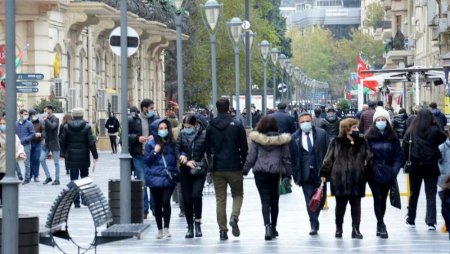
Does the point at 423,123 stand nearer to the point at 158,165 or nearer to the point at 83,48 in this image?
the point at 158,165

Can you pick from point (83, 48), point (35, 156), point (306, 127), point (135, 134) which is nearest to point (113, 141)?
point (83, 48)

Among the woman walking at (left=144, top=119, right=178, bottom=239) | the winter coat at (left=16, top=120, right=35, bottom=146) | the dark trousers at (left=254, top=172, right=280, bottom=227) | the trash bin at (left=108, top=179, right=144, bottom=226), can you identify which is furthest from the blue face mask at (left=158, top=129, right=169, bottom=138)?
the winter coat at (left=16, top=120, right=35, bottom=146)

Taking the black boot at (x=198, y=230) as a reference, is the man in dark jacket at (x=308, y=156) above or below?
above

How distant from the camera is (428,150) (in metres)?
20.6

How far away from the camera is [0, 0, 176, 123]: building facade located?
48.9 metres

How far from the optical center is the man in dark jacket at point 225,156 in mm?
19609

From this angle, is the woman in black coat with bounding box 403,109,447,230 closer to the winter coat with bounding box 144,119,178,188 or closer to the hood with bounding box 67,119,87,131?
the winter coat with bounding box 144,119,178,188

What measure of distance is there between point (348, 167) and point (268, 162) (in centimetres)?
104

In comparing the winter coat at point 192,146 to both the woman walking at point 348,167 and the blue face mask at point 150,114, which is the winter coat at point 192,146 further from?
the blue face mask at point 150,114

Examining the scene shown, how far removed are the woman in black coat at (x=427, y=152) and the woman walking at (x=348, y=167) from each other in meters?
1.28

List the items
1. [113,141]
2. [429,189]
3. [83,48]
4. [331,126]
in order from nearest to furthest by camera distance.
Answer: [429,189], [331,126], [113,141], [83,48]

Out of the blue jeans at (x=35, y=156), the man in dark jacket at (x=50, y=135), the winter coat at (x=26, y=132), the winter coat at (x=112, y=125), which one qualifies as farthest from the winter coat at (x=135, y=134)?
the winter coat at (x=112, y=125)

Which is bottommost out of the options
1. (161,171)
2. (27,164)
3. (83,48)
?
(27,164)

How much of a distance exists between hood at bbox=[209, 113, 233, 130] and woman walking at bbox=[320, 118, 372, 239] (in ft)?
4.53
